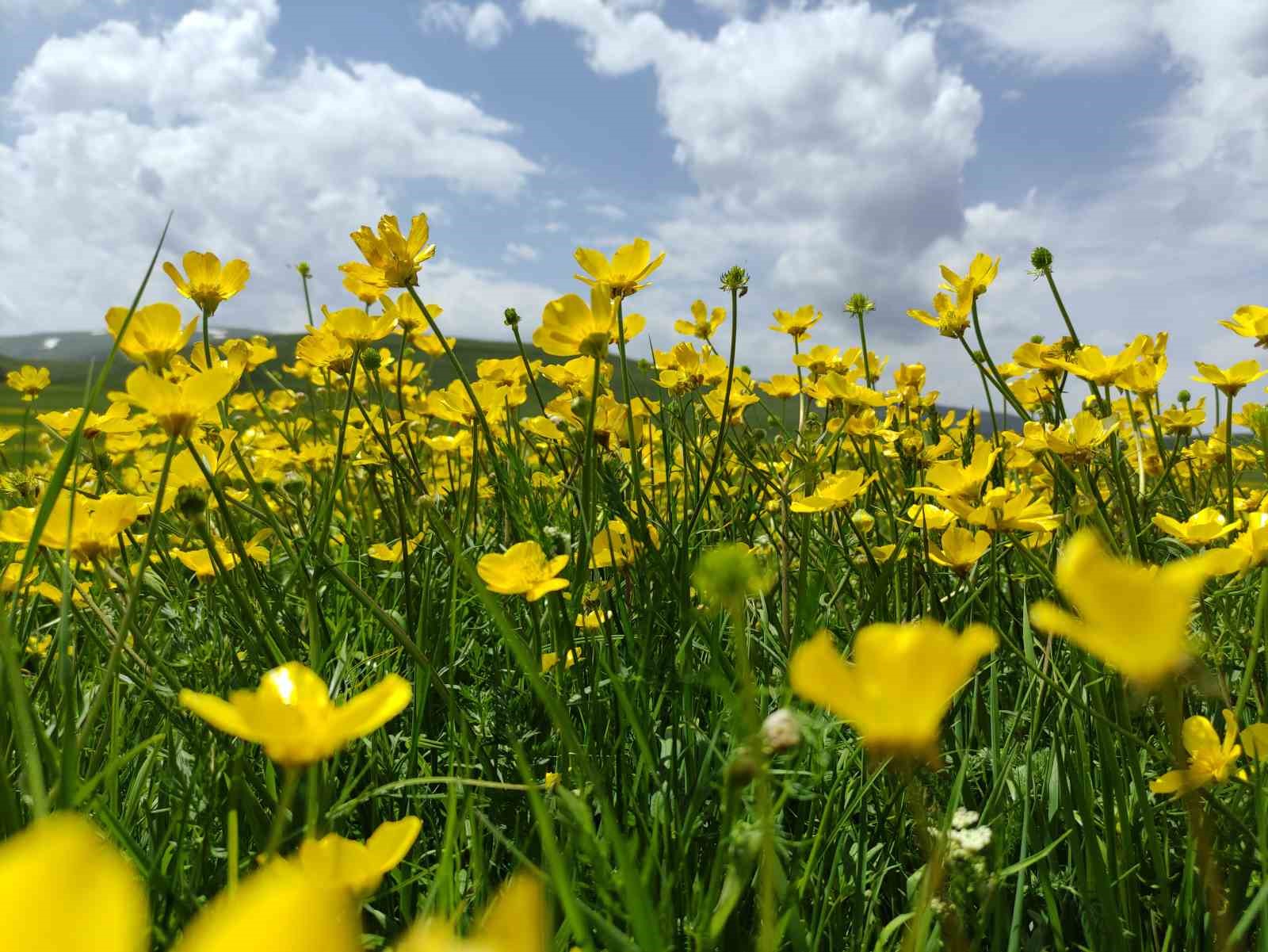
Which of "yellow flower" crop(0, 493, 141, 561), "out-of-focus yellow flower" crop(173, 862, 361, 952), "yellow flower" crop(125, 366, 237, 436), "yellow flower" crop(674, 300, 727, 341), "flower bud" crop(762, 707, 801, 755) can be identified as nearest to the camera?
"out-of-focus yellow flower" crop(173, 862, 361, 952)

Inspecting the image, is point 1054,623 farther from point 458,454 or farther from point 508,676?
point 458,454

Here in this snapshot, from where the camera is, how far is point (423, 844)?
3.44 ft

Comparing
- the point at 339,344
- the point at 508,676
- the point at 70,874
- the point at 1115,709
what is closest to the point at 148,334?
the point at 339,344

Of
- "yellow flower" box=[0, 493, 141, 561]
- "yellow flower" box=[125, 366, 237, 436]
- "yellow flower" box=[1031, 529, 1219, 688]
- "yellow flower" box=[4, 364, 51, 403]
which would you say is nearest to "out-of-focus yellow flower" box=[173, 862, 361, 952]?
"yellow flower" box=[1031, 529, 1219, 688]

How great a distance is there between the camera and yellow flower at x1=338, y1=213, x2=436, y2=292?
139 cm

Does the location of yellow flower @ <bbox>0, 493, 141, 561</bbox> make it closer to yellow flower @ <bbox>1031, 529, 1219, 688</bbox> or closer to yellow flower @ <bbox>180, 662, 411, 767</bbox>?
yellow flower @ <bbox>180, 662, 411, 767</bbox>

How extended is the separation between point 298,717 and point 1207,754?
103 centimetres

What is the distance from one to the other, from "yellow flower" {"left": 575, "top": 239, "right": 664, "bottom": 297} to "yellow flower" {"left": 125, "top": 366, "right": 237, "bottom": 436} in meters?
0.73

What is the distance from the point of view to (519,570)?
1.15 metres

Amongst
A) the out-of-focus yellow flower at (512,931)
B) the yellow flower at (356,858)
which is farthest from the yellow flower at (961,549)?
the out-of-focus yellow flower at (512,931)

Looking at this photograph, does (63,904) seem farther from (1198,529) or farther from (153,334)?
(1198,529)

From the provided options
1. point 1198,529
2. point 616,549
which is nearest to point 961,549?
point 1198,529

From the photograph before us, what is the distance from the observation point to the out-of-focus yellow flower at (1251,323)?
63.8 inches

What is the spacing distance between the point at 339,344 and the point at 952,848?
1547 millimetres
